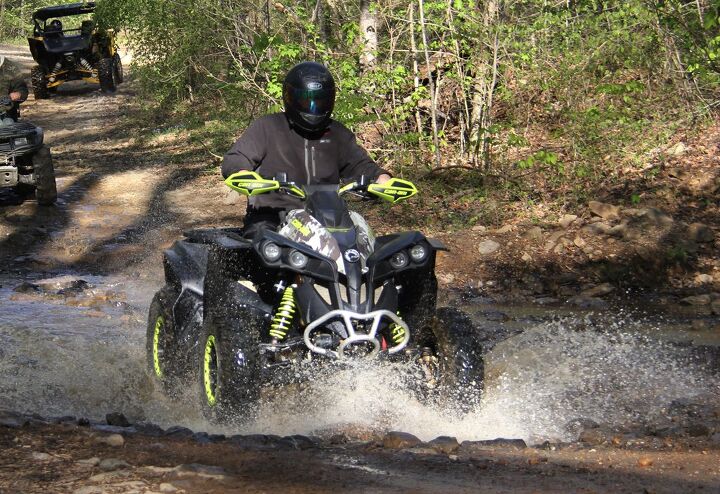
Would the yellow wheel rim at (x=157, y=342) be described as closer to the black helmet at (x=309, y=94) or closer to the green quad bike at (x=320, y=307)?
the green quad bike at (x=320, y=307)

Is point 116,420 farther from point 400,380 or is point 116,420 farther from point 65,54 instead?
point 65,54

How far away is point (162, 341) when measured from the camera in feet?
22.9

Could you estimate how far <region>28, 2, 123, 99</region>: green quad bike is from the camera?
2861 cm

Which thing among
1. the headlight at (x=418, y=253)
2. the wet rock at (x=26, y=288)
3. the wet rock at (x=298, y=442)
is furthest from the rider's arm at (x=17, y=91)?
the wet rock at (x=298, y=442)

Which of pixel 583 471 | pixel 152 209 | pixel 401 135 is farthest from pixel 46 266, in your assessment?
pixel 583 471

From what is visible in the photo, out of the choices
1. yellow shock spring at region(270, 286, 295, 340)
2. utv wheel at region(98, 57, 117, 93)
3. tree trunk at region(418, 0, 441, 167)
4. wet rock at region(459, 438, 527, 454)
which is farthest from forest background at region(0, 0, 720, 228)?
utv wheel at region(98, 57, 117, 93)

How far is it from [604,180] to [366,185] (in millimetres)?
7382

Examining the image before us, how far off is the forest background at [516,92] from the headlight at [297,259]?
680cm

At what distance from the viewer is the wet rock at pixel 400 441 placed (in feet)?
16.5

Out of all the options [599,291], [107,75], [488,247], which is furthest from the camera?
[107,75]

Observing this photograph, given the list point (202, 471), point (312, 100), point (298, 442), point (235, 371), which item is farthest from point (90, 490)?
point (312, 100)

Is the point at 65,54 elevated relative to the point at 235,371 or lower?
elevated

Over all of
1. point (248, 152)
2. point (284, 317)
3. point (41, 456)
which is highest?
point (248, 152)

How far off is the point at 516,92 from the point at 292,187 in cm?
913
